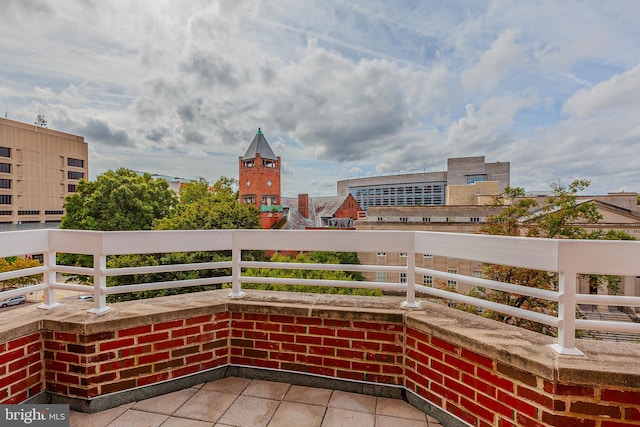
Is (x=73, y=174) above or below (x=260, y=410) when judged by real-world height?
above

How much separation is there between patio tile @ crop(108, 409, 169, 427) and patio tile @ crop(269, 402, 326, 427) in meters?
0.77

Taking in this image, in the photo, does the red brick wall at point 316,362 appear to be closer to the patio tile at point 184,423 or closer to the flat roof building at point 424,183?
the patio tile at point 184,423

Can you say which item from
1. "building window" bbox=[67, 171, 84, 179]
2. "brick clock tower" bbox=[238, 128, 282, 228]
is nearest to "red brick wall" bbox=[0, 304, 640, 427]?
"brick clock tower" bbox=[238, 128, 282, 228]

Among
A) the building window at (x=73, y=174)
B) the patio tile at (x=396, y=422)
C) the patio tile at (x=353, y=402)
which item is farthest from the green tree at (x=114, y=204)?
the building window at (x=73, y=174)

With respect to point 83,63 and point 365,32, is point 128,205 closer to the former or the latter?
point 83,63

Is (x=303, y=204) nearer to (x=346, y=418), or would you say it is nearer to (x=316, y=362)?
(x=316, y=362)

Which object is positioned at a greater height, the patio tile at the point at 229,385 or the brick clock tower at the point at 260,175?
the brick clock tower at the point at 260,175

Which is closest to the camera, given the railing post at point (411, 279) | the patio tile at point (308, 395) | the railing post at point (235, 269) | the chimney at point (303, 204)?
the patio tile at point (308, 395)

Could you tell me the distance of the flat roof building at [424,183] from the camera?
152 feet

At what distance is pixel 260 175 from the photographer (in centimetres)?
4022

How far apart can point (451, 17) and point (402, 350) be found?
628cm

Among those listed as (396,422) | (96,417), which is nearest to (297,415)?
(396,422)

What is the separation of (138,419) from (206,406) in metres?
0.43

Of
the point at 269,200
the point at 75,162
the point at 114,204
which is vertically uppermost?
the point at 75,162
